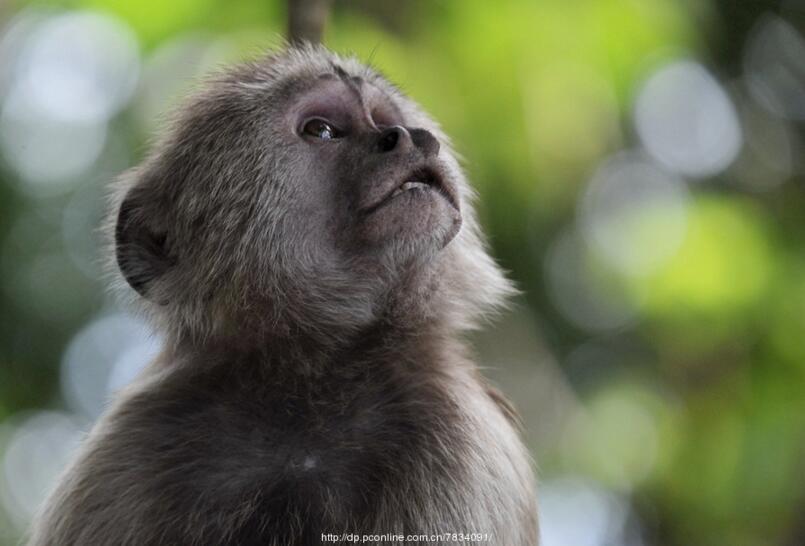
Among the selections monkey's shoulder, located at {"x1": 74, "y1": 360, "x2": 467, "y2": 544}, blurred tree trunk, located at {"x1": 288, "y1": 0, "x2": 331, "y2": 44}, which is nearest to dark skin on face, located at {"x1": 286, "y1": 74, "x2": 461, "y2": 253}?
blurred tree trunk, located at {"x1": 288, "y1": 0, "x2": 331, "y2": 44}

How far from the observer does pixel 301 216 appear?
6.15m

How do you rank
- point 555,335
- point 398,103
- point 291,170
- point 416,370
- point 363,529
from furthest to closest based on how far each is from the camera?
point 555,335 < point 398,103 < point 291,170 < point 416,370 < point 363,529

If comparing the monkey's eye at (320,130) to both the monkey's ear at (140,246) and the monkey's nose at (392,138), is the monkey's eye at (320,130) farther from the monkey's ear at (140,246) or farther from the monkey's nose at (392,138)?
the monkey's ear at (140,246)

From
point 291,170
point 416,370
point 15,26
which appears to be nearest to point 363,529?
point 416,370

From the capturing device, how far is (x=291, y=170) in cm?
627

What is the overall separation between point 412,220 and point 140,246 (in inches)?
58.8

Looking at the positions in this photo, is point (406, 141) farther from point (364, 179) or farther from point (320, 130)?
point (320, 130)

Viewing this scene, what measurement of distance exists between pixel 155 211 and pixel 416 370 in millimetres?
1649

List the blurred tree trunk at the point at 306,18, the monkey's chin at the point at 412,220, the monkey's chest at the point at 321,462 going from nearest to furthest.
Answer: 1. the monkey's chest at the point at 321,462
2. the monkey's chin at the point at 412,220
3. the blurred tree trunk at the point at 306,18

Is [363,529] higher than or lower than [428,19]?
lower

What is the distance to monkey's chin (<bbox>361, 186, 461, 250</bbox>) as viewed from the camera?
579cm

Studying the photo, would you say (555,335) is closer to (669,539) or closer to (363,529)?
(669,539)

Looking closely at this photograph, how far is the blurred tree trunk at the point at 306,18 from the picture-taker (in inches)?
259

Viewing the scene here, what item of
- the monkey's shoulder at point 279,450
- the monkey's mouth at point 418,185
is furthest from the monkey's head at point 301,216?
the monkey's shoulder at point 279,450
